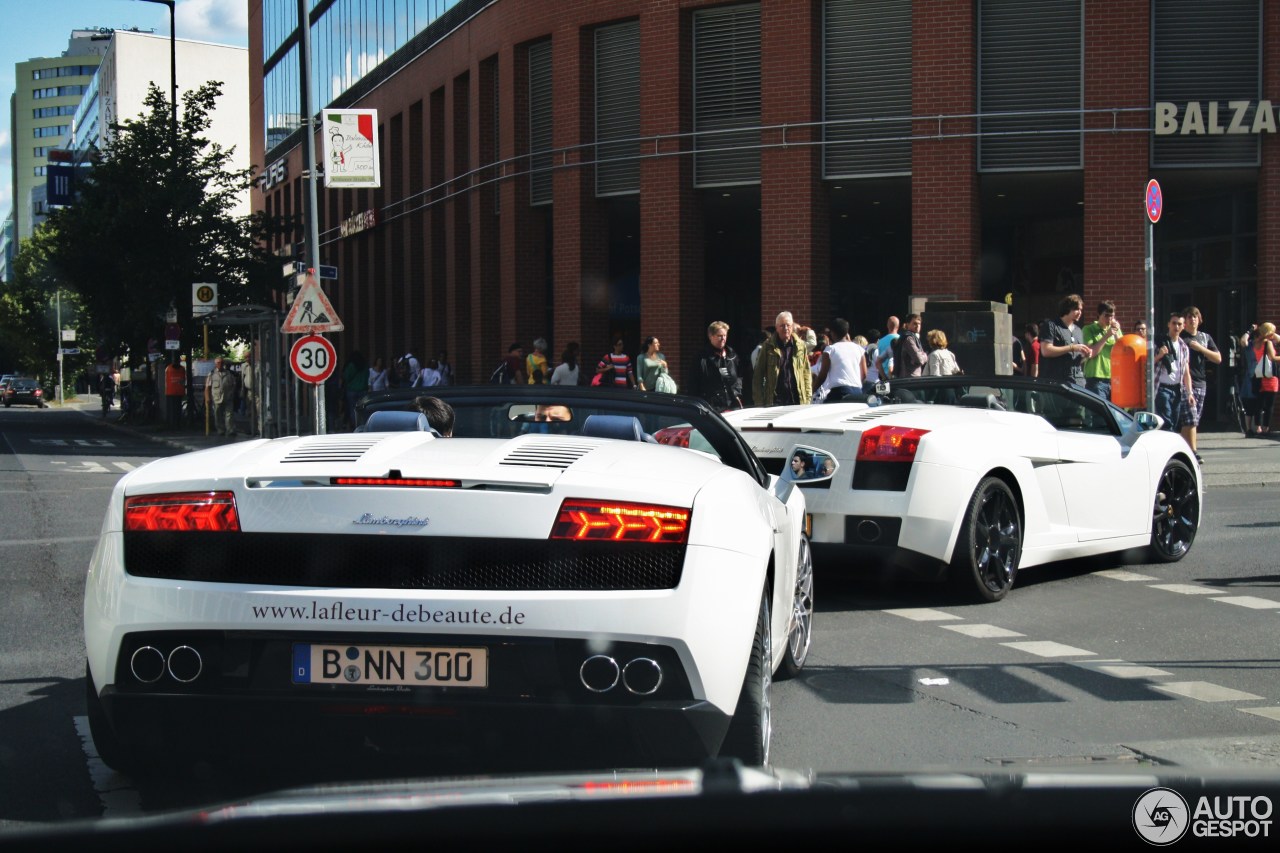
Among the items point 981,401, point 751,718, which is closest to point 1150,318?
point 981,401

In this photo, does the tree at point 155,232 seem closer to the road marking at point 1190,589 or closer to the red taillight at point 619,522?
the road marking at point 1190,589

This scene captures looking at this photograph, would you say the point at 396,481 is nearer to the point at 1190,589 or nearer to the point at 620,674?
the point at 620,674

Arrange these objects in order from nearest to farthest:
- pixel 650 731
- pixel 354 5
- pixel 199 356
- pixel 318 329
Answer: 1. pixel 650 731
2. pixel 318 329
3. pixel 199 356
4. pixel 354 5

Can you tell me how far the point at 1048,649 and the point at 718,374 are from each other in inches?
400

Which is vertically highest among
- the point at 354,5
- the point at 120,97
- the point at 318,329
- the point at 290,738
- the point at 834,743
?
the point at 120,97

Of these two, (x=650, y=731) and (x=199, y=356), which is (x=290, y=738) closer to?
(x=650, y=731)

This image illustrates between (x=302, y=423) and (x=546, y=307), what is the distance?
20.6 feet

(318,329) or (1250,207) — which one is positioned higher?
(1250,207)

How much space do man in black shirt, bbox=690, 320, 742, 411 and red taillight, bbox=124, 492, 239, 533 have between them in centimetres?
1267

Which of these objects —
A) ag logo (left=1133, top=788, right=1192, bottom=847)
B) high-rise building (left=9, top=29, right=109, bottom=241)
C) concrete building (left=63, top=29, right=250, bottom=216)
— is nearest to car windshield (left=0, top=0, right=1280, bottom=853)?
ag logo (left=1133, top=788, right=1192, bottom=847)

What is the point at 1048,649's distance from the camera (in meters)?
6.96

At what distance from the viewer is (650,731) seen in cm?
382

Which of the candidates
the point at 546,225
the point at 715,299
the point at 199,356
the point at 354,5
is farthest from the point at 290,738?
the point at 354,5

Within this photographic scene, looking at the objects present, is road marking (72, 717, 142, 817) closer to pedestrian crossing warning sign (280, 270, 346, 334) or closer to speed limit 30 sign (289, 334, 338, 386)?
speed limit 30 sign (289, 334, 338, 386)
